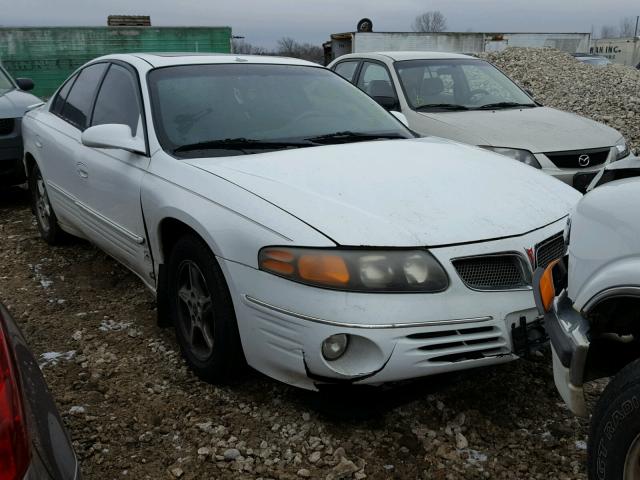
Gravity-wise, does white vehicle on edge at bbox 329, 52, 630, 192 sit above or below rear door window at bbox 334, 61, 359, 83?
below

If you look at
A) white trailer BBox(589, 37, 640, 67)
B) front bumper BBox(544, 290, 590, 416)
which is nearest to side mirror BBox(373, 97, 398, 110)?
front bumper BBox(544, 290, 590, 416)

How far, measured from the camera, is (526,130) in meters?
5.88

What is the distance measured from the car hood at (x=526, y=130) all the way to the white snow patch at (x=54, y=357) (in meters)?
3.85

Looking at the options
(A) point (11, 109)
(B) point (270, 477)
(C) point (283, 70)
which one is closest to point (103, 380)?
(B) point (270, 477)

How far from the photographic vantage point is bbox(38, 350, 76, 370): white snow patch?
11.0ft

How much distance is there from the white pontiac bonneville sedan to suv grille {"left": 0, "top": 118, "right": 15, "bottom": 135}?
10.3 feet

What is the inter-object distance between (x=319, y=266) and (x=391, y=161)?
0.97 meters

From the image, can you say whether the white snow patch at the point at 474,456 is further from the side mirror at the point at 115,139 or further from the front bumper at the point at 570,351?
the side mirror at the point at 115,139

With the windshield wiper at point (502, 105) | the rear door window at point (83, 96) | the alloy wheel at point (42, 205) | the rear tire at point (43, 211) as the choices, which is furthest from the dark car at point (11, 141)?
the windshield wiper at point (502, 105)

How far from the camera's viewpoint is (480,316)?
7.93 feet

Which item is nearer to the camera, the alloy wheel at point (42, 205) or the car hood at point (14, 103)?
the alloy wheel at point (42, 205)

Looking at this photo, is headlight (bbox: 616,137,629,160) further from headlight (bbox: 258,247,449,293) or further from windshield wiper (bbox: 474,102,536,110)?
headlight (bbox: 258,247,449,293)

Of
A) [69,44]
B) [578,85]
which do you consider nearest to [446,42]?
[578,85]

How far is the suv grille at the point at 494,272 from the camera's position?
8.14 ft
